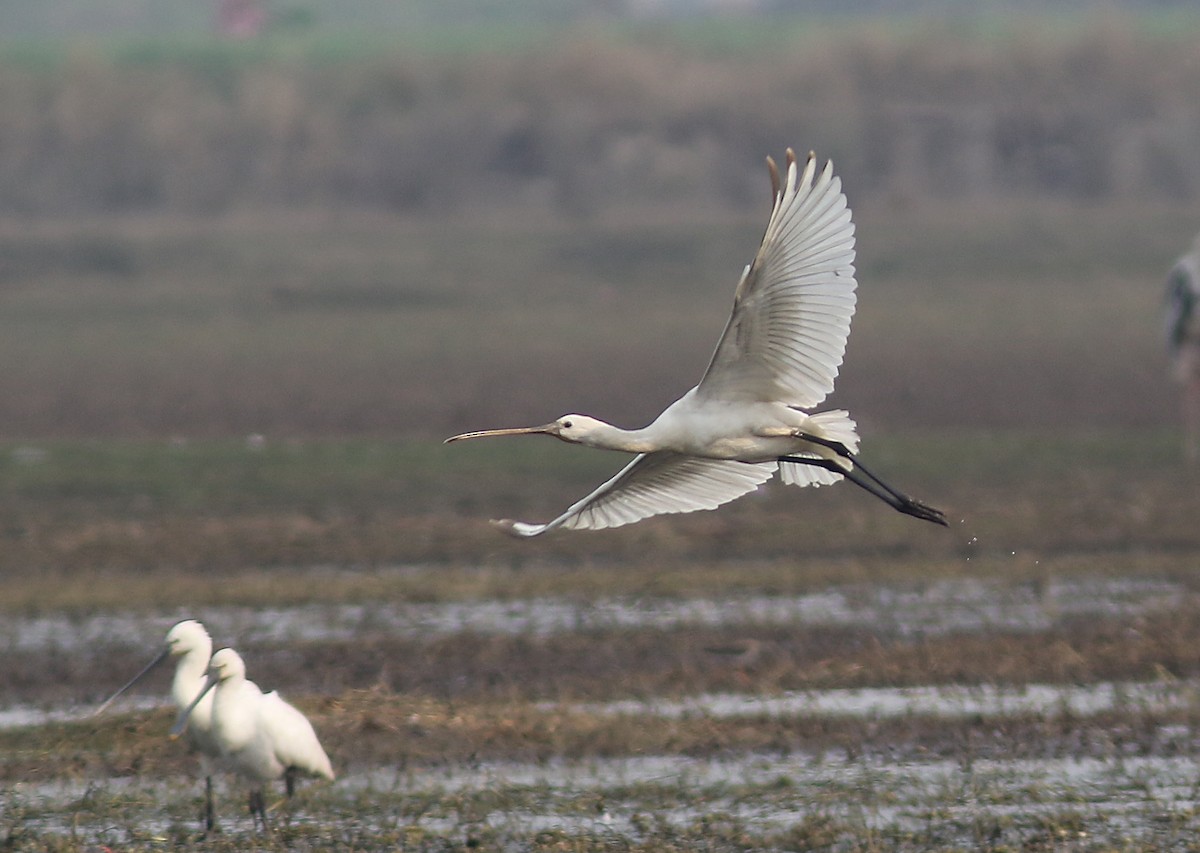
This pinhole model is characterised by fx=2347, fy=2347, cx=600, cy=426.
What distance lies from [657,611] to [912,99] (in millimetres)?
27293

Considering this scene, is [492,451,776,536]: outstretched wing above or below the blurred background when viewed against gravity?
below

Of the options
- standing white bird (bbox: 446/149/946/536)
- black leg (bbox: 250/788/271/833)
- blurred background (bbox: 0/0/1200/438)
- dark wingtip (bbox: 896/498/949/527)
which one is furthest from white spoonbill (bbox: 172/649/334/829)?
blurred background (bbox: 0/0/1200/438)

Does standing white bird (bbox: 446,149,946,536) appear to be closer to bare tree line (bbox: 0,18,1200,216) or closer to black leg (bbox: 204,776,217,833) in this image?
black leg (bbox: 204,776,217,833)

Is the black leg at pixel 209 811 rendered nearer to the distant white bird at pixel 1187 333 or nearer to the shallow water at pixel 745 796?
the shallow water at pixel 745 796

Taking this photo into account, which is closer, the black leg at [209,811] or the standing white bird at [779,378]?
the standing white bird at [779,378]

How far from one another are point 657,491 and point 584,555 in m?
6.99

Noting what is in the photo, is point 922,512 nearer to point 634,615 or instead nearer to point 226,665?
point 226,665

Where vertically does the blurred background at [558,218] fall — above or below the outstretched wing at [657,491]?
above

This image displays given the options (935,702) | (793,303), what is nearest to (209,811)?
(793,303)

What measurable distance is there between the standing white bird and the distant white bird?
1316cm

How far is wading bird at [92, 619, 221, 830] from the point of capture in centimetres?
949

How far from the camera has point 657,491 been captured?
10008 mm

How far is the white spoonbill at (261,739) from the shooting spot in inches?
368

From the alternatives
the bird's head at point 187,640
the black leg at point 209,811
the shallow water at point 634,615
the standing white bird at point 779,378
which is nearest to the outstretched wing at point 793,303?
the standing white bird at point 779,378
